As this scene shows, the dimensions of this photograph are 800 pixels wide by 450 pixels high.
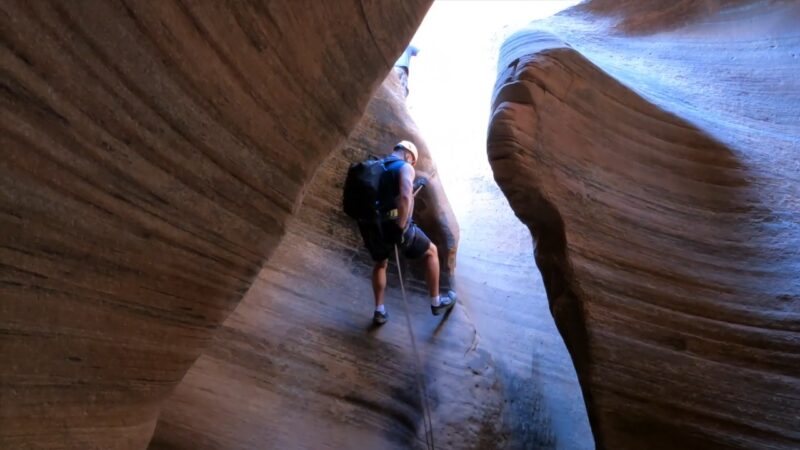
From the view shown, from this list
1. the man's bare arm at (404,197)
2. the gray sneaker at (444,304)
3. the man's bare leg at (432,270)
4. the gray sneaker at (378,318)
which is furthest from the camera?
the gray sneaker at (444,304)

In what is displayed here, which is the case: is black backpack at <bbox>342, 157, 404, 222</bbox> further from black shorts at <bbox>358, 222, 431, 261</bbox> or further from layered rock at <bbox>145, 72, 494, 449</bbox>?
layered rock at <bbox>145, 72, 494, 449</bbox>

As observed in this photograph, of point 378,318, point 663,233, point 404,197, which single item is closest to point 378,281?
point 378,318

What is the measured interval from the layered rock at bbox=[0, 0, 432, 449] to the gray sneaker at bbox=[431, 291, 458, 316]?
9.16ft

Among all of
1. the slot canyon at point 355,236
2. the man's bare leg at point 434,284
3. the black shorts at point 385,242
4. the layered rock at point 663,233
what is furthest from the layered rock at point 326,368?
the layered rock at point 663,233

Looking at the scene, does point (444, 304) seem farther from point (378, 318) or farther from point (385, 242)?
point (385, 242)

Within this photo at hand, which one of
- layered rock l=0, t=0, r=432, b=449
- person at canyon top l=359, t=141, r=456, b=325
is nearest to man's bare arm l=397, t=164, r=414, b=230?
→ person at canyon top l=359, t=141, r=456, b=325

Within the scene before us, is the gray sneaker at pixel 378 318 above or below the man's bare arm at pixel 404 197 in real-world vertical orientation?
below

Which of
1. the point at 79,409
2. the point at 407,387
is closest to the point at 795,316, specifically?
the point at 407,387

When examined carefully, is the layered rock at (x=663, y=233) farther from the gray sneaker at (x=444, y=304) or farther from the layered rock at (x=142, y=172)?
the gray sneaker at (x=444, y=304)

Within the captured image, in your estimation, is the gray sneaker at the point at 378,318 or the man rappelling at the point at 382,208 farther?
the gray sneaker at the point at 378,318

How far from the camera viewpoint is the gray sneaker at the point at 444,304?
5.10 meters

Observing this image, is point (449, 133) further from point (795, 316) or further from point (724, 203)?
point (795, 316)

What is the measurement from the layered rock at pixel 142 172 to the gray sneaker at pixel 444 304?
9.16ft

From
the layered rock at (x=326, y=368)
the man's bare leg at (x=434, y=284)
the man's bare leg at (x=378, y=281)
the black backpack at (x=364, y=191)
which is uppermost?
the black backpack at (x=364, y=191)
